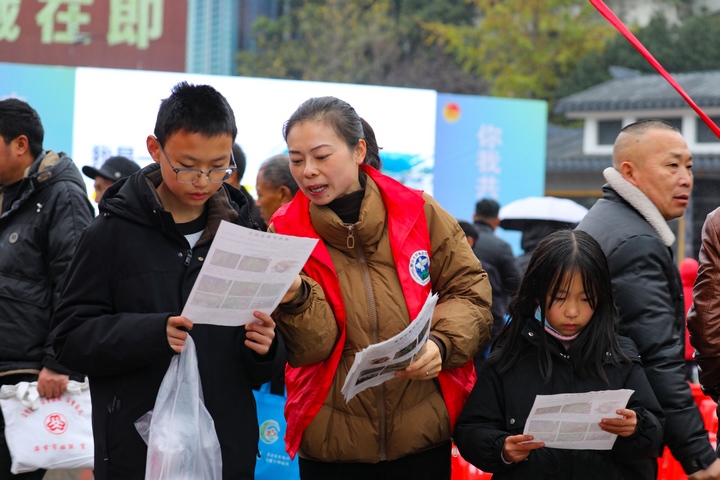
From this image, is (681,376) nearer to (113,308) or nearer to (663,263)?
(663,263)

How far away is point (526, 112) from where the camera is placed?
39.3 feet

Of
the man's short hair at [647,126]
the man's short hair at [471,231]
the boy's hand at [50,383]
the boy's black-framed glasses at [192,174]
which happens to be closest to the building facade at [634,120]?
the man's short hair at [471,231]

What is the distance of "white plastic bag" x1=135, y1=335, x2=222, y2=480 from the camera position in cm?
240

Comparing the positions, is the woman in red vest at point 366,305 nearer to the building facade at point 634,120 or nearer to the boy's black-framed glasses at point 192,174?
the boy's black-framed glasses at point 192,174

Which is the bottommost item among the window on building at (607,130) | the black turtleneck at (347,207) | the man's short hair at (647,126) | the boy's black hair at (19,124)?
the black turtleneck at (347,207)

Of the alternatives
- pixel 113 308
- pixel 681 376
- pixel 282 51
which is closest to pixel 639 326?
pixel 681 376

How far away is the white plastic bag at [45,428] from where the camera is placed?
3.68 meters

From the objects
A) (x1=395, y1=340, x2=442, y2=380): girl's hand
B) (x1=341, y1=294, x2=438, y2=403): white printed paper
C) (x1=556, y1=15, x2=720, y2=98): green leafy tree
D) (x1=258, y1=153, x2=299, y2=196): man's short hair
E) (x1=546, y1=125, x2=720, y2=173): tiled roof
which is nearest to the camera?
(x1=341, y1=294, x2=438, y2=403): white printed paper

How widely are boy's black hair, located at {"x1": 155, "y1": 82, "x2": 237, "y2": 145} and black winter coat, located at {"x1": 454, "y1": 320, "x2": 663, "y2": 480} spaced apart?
106cm

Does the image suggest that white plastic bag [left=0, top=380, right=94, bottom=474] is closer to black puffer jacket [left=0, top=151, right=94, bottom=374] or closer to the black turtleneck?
black puffer jacket [left=0, top=151, right=94, bottom=374]

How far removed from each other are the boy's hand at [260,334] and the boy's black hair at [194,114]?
51 centimetres

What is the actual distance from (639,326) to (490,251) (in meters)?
3.38

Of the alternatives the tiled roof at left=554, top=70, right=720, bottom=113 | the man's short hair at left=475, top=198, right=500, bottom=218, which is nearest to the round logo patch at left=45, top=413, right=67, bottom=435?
the man's short hair at left=475, top=198, right=500, bottom=218

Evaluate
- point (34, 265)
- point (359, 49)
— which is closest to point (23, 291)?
point (34, 265)
